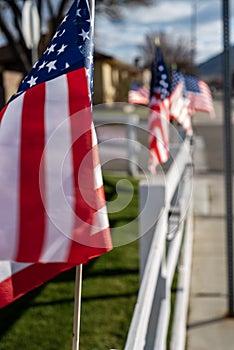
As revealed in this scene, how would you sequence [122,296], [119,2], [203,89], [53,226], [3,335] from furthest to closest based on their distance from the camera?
1. [119,2]
2. [203,89]
3. [122,296]
4. [3,335]
5. [53,226]

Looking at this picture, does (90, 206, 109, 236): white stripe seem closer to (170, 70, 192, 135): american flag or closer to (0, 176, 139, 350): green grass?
(0, 176, 139, 350): green grass

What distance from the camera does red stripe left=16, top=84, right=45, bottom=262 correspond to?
178 centimetres

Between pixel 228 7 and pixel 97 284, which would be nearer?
pixel 228 7

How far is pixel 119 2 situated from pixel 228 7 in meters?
15.2

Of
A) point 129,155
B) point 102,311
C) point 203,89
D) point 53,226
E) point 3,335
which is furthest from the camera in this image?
point 129,155

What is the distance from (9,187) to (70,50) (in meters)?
0.50

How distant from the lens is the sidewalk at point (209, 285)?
14.7 feet

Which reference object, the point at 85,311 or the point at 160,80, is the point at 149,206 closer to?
the point at 85,311

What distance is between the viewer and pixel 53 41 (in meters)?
1.99

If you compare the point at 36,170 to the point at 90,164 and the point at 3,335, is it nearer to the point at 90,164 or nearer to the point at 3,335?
the point at 90,164

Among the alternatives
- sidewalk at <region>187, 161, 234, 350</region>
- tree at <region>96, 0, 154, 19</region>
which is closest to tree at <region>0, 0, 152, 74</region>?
tree at <region>96, 0, 154, 19</region>

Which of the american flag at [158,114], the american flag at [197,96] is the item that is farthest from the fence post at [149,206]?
the american flag at [197,96]

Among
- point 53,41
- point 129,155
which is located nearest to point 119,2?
point 129,155

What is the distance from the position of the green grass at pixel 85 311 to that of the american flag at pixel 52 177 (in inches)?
69.7
